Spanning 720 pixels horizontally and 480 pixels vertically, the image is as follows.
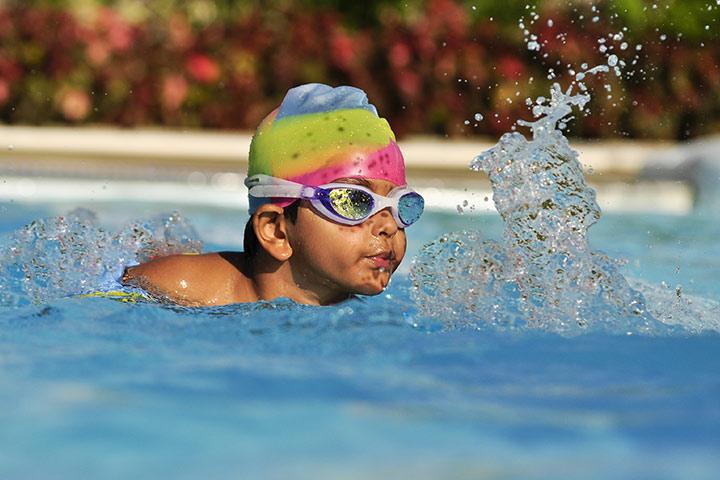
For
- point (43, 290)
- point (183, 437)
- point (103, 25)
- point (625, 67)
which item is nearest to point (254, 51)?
point (103, 25)

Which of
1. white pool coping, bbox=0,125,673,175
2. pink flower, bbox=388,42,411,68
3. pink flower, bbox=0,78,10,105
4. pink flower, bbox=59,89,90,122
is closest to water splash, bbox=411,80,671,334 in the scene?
white pool coping, bbox=0,125,673,175

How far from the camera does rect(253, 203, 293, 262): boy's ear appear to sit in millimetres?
4039

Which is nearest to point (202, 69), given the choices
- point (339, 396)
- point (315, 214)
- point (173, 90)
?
point (173, 90)

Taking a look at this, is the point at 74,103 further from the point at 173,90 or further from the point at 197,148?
the point at 197,148

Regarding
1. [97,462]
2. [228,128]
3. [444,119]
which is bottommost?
[97,462]

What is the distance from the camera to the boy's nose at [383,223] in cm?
395

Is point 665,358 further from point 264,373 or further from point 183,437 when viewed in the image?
point 183,437

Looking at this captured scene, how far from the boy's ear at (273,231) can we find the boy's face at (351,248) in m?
0.03

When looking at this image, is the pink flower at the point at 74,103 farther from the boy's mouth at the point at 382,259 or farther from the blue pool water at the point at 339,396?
the boy's mouth at the point at 382,259

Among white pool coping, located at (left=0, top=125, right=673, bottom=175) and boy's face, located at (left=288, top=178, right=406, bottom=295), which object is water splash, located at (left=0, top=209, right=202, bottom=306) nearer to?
boy's face, located at (left=288, top=178, right=406, bottom=295)

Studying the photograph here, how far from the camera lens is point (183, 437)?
8.65ft

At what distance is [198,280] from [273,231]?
0.32m

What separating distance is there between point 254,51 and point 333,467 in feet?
29.4

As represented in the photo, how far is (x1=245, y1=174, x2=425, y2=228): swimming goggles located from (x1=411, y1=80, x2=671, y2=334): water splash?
0.37 meters
